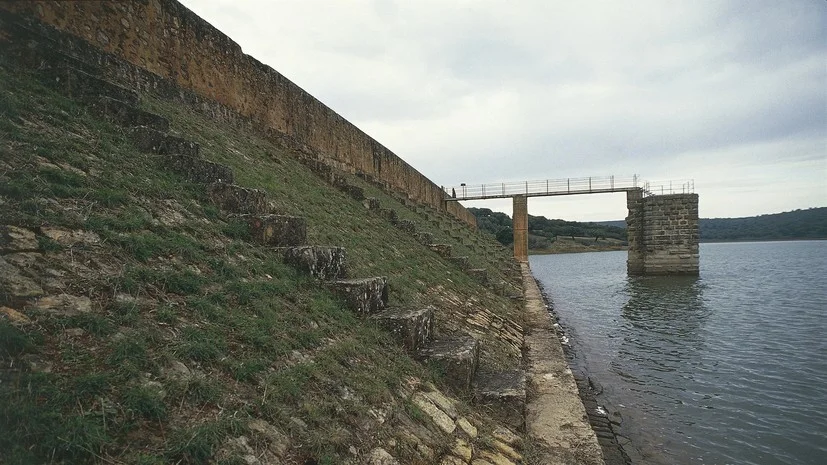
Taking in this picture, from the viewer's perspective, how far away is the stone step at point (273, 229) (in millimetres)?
4527

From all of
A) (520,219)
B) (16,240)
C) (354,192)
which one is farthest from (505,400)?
(520,219)

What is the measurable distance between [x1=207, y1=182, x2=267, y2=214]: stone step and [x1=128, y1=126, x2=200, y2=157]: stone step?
0.61m

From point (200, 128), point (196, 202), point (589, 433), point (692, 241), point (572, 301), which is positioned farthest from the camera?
point (692, 241)

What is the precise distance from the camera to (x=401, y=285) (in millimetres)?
6086

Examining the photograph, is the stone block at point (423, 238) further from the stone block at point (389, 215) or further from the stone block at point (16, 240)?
the stone block at point (16, 240)

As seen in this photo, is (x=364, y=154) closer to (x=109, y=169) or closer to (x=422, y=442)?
(x=109, y=169)

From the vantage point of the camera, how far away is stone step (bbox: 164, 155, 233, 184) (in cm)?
476

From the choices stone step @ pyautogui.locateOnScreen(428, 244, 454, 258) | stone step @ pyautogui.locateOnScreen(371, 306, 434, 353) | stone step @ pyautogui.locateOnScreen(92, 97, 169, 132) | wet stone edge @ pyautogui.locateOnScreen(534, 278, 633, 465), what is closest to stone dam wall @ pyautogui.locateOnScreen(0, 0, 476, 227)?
stone step @ pyautogui.locateOnScreen(92, 97, 169, 132)

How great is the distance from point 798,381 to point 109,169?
36.0 feet

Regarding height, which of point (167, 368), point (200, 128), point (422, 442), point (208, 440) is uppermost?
point (200, 128)

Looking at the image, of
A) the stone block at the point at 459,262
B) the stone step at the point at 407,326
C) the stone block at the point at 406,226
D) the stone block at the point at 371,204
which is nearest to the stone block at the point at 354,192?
the stone block at the point at 371,204

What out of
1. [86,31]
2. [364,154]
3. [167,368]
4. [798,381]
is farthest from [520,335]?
[364,154]

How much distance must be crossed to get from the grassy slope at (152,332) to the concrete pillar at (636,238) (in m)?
28.1

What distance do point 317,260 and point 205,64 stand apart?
6602 millimetres
